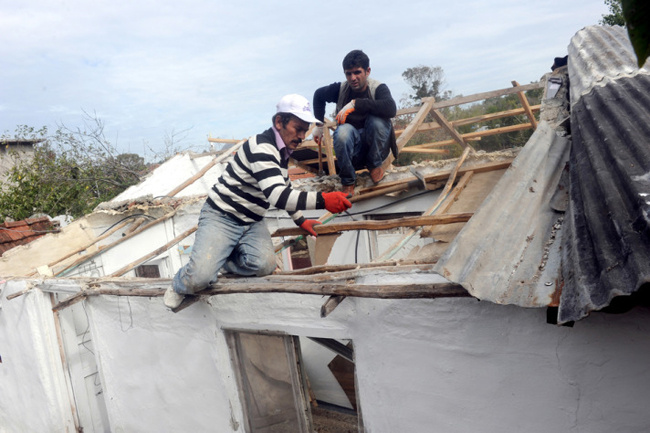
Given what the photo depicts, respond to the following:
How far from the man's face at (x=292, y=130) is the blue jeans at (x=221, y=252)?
0.83 metres

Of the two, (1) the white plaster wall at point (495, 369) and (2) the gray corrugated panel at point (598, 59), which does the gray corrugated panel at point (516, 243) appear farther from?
(2) the gray corrugated panel at point (598, 59)

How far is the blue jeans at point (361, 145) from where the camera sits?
5133 millimetres

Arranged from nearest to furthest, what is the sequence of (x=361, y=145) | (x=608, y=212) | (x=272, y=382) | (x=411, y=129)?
(x=608, y=212), (x=272, y=382), (x=361, y=145), (x=411, y=129)

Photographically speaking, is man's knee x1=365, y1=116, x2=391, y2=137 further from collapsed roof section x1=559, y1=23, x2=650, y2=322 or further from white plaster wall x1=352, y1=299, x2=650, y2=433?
white plaster wall x1=352, y1=299, x2=650, y2=433

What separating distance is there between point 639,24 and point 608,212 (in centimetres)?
134

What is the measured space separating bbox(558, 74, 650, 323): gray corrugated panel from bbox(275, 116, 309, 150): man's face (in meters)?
1.90

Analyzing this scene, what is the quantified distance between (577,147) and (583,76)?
6.21ft

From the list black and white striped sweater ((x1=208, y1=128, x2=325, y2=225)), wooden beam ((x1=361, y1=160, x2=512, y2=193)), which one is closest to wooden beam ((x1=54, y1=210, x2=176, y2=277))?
wooden beam ((x1=361, y1=160, x2=512, y2=193))

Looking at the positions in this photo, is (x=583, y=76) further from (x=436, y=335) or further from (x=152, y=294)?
(x=152, y=294)

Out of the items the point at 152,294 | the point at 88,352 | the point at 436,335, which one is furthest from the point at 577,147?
the point at 88,352

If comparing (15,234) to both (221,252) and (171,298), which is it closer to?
(171,298)

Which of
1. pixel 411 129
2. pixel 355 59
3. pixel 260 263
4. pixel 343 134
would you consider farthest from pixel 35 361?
pixel 411 129

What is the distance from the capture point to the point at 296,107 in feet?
11.6

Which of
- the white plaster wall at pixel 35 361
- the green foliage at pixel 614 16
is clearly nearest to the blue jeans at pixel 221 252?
the white plaster wall at pixel 35 361
